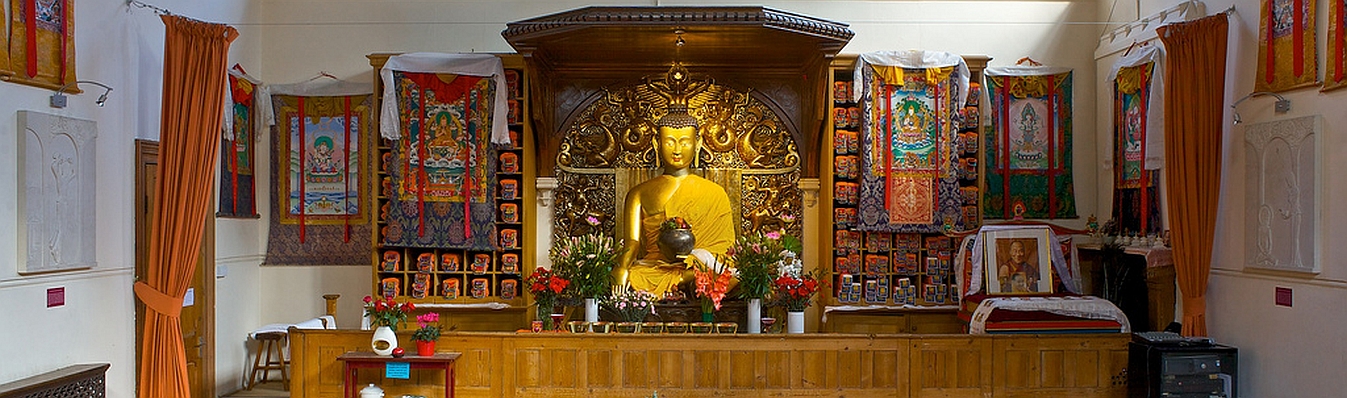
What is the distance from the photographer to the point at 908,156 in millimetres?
9562

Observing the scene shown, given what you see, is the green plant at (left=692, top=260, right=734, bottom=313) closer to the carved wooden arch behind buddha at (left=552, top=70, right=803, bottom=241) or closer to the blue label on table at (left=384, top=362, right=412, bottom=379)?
the carved wooden arch behind buddha at (left=552, top=70, right=803, bottom=241)

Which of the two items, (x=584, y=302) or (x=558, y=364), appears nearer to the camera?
(x=558, y=364)

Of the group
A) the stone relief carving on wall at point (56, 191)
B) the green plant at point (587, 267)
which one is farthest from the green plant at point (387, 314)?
the stone relief carving on wall at point (56, 191)

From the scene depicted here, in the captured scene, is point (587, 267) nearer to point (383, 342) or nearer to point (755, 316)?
point (755, 316)

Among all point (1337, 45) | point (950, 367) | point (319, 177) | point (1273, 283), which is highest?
point (1337, 45)

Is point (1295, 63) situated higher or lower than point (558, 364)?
higher

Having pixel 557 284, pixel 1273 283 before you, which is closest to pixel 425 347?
pixel 557 284

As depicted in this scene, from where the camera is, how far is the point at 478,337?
7.47m

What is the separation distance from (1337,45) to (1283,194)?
→ 107 cm

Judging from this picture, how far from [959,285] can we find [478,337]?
14.0ft

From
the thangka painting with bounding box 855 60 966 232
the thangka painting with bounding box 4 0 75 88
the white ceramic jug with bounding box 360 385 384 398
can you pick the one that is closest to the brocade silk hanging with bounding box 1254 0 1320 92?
the thangka painting with bounding box 855 60 966 232

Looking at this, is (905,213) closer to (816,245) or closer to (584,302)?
(816,245)

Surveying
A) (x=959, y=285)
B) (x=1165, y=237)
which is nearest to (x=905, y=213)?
(x=959, y=285)

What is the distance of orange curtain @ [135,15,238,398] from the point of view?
24.1ft
